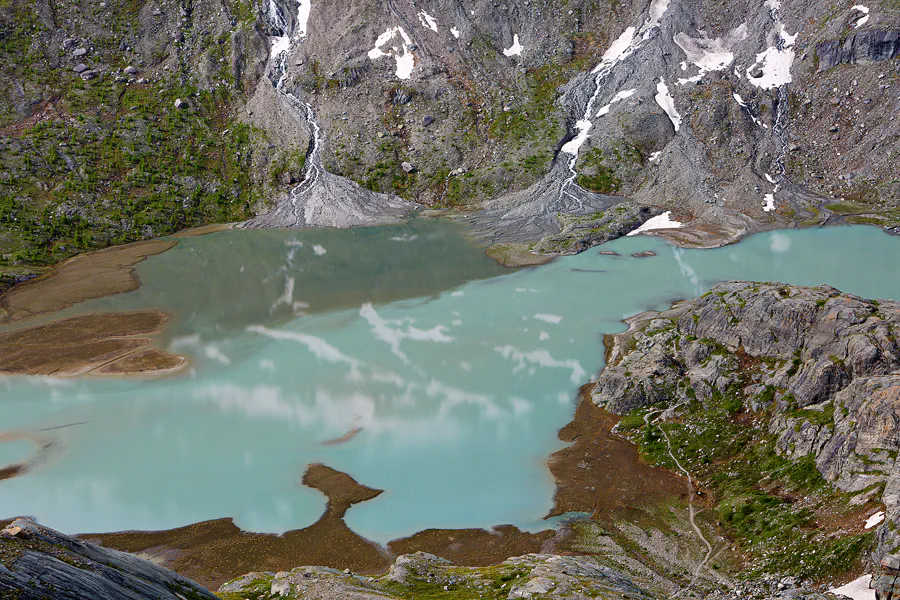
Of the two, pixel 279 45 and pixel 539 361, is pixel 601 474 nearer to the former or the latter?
pixel 539 361

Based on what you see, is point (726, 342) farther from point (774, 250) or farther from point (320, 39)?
point (320, 39)

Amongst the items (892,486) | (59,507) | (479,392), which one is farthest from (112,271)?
(892,486)

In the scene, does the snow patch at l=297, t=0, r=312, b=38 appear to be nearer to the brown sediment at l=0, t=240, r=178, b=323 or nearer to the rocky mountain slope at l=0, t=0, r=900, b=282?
the rocky mountain slope at l=0, t=0, r=900, b=282

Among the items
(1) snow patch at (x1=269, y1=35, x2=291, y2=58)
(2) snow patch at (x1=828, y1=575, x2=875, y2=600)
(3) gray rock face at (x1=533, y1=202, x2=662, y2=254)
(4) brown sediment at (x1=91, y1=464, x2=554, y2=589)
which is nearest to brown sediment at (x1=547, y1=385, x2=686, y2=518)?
(4) brown sediment at (x1=91, y1=464, x2=554, y2=589)

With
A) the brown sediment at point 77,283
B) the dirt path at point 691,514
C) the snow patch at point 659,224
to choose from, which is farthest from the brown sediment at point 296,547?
the snow patch at point 659,224

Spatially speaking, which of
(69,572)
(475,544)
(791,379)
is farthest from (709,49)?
(69,572)

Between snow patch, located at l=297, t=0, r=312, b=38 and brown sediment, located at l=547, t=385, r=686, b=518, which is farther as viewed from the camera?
snow patch, located at l=297, t=0, r=312, b=38
